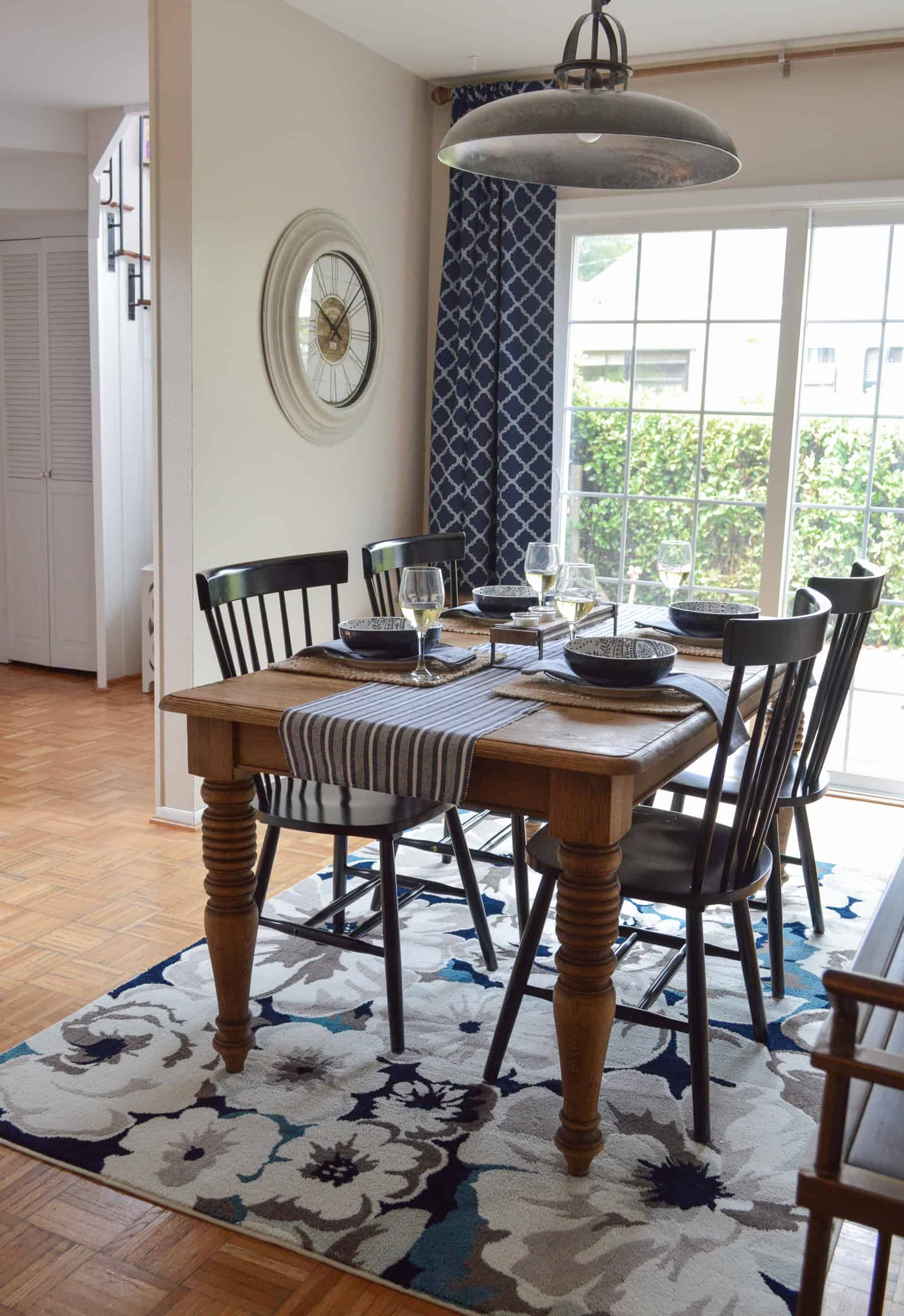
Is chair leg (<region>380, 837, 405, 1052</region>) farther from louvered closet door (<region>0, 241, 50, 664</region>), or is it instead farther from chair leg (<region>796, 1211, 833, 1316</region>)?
louvered closet door (<region>0, 241, 50, 664</region>)

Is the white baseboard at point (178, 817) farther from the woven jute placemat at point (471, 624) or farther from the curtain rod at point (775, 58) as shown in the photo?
the curtain rod at point (775, 58)

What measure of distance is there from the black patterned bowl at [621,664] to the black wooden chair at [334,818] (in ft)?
1.54

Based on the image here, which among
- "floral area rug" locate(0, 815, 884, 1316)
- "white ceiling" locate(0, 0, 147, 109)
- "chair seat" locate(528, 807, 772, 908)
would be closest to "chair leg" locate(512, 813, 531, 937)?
"floral area rug" locate(0, 815, 884, 1316)

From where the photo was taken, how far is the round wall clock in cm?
388

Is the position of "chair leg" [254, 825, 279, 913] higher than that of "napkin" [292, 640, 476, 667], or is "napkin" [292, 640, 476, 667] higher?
"napkin" [292, 640, 476, 667]

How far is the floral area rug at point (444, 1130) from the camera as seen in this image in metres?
1.81

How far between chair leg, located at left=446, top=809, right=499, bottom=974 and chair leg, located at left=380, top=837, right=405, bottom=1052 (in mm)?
392

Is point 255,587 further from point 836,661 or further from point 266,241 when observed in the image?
point 266,241

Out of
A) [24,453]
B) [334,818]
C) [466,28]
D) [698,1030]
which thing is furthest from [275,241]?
[698,1030]

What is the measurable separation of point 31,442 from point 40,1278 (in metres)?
4.94

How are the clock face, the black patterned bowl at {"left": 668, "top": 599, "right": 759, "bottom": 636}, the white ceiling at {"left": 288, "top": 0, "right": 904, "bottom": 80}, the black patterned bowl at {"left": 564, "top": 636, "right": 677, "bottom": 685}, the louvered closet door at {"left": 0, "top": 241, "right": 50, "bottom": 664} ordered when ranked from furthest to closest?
the louvered closet door at {"left": 0, "top": 241, "right": 50, "bottom": 664} < the clock face < the white ceiling at {"left": 288, "top": 0, "right": 904, "bottom": 80} < the black patterned bowl at {"left": 668, "top": 599, "right": 759, "bottom": 636} < the black patterned bowl at {"left": 564, "top": 636, "right": 677, "bottom": 685}

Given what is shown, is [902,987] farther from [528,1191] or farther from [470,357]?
[470,357]

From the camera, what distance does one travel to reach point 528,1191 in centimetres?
197

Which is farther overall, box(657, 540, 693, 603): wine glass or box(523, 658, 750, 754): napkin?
box(657, 540, 693, 603): wine glass
